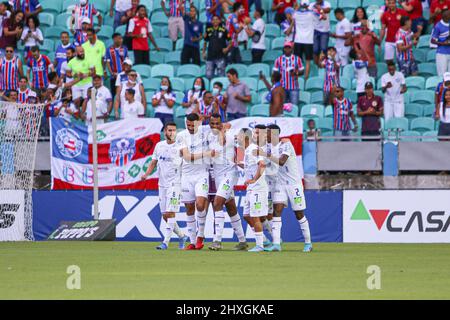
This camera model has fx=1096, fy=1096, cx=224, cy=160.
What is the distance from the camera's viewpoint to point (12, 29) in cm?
3005

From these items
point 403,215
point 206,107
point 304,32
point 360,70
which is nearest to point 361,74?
point 360,70

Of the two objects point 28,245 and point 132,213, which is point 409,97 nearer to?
point 132,213

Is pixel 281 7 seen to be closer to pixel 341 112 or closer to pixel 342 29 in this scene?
pixel 342 29

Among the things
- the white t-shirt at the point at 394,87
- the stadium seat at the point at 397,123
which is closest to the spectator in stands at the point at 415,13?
the white t-shirt at the point at 394,87

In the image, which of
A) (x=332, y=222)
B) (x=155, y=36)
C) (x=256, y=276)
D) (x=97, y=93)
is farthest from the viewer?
(x=155, y=36)

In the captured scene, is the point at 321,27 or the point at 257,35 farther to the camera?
the point at 257,35

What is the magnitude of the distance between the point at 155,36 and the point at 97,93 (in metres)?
5.12

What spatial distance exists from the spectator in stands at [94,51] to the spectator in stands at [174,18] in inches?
116

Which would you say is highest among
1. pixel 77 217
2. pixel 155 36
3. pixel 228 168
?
pixel 155 36

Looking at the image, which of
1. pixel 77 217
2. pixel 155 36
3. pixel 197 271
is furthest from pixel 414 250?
pixel 155 36

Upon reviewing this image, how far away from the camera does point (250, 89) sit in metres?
28.7

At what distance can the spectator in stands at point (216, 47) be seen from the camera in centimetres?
2878

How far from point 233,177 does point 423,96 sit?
33.3ft

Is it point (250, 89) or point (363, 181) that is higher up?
point (250, 89)
